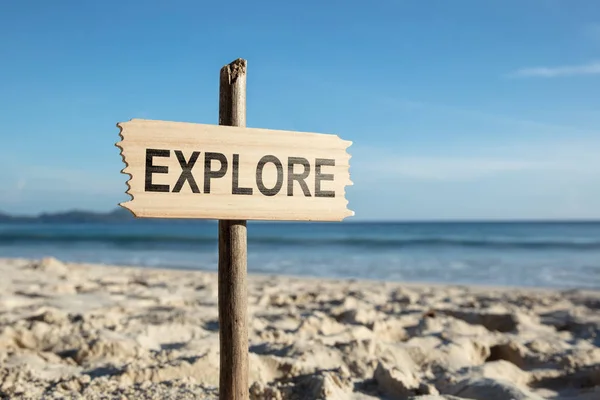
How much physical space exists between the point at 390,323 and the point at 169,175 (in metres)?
3.71

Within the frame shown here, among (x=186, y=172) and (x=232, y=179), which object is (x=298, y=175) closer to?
(x=232, y=179)

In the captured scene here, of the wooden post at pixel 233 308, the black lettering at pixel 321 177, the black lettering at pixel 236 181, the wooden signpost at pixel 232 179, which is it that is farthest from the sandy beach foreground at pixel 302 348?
the black lettering at pixel 236 181

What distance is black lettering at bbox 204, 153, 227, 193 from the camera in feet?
7.63

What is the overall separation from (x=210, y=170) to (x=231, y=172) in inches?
3.5

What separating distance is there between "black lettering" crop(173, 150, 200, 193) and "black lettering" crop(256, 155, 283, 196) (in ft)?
0.86

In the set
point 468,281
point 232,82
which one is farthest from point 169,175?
point 468,281

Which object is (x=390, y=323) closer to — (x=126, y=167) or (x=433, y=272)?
(x=126, y=167)

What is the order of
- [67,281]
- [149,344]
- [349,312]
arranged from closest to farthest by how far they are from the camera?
[149,344] → [349,312] → [67,281]

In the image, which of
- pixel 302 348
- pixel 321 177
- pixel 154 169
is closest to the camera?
pixel 154 169

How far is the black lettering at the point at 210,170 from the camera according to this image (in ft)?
7.63

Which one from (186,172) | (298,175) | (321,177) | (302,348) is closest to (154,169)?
(186,172)

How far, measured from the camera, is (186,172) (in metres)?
2.30

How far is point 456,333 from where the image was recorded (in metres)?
5.07

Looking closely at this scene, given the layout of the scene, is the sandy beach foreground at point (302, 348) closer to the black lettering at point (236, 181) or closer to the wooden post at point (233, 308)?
the wooden post at point (233, 308)
